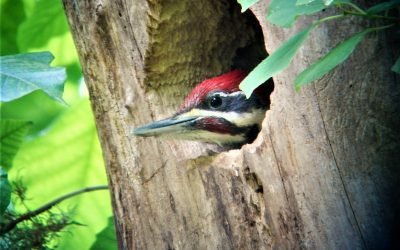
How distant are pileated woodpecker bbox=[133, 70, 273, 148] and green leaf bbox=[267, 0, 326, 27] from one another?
3.89ft

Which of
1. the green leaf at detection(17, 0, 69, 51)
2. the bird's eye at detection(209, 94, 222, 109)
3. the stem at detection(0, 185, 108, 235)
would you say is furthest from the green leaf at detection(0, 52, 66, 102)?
the green leaf at detection(17, 0, 69, 51)

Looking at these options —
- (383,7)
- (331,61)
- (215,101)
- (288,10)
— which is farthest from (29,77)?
(383,7)

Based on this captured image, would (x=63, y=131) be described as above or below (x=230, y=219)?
above

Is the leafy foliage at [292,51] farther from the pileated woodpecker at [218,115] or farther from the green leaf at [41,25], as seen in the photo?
the green leaf at [41,25]

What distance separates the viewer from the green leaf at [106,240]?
536cm

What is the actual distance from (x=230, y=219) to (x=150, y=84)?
86cm

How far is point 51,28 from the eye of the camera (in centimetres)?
613

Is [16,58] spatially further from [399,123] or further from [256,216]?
[399,123]

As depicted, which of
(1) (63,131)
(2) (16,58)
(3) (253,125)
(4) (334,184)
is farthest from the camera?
(1) (63,131)

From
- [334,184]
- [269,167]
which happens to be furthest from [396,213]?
[269,167]

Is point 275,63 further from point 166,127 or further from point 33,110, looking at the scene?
point 33,110

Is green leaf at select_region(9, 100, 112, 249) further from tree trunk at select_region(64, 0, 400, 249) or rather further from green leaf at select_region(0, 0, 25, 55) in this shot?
tree trunk at select_region(64, 0, 400, 249)

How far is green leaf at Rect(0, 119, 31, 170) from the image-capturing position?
5422 mm

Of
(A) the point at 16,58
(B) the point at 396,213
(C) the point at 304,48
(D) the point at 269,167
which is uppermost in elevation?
(A) the point at 16,58
